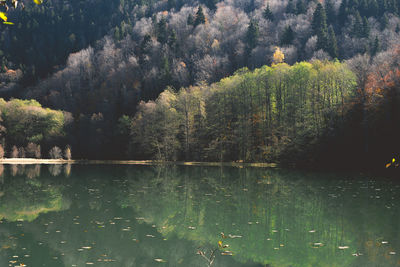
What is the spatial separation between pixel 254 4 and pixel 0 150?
337 feet

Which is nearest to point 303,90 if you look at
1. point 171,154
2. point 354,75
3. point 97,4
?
point 354,75

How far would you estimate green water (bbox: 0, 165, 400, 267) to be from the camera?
1062 centimetres

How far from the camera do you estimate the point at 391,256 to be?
1060cm

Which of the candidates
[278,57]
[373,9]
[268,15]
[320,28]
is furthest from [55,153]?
[373,9]

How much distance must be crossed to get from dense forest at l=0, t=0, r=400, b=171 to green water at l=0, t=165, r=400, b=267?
27020 millimetres

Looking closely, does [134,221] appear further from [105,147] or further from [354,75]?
[105,147]

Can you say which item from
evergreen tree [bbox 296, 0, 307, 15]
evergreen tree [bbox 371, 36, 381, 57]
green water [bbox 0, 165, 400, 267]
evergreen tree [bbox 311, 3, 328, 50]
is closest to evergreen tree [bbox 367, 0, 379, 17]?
evergreen tree [bbox 296, 0, 307, 15]

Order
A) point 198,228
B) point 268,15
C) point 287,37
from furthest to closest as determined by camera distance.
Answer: point 268,15
point 287,37
point 198,228

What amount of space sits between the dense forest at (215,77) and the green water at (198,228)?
1064 inches

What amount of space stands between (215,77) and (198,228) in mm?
85399

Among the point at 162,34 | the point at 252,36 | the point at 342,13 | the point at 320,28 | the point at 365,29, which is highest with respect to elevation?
the point at 342,13

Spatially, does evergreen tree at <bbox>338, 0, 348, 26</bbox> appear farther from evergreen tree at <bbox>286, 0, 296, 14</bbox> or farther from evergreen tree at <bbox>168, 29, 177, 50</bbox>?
evergreen tree at <bbox>168, 29, 177, 50</bbox>

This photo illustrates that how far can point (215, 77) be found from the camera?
321 feet

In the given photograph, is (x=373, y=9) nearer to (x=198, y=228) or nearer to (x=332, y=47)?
(x=332, y=47)
